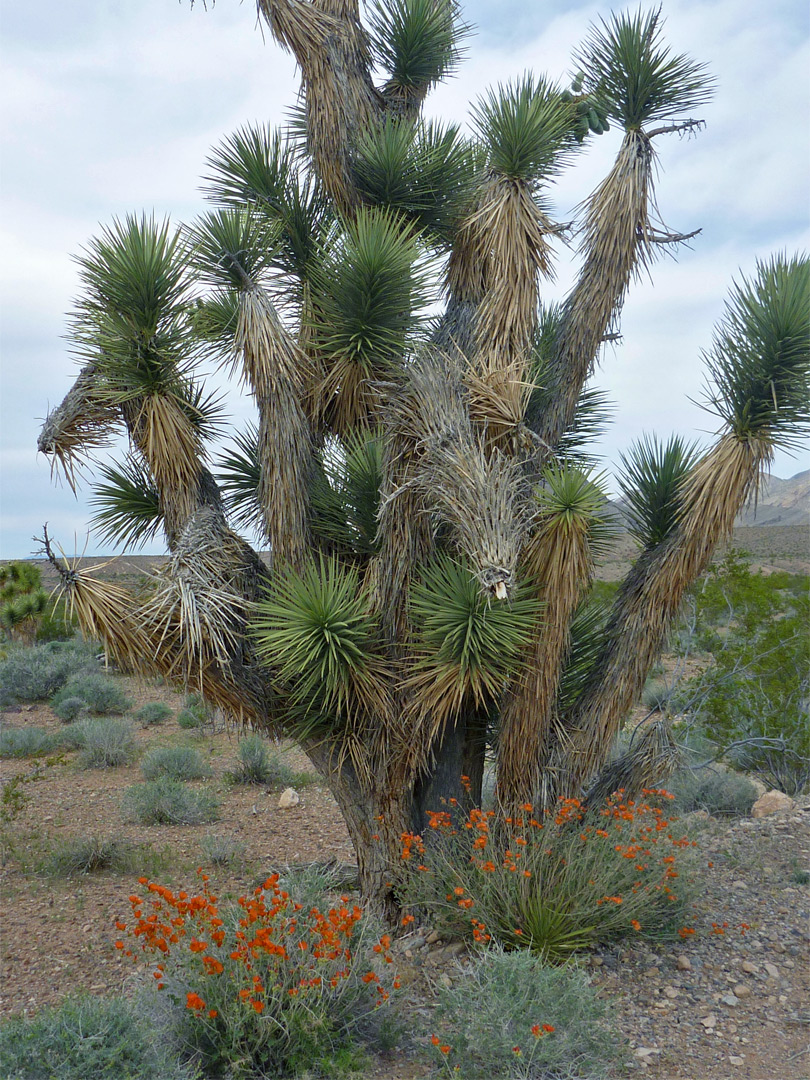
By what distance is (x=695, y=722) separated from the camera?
36.8 ft

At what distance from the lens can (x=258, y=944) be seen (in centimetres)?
396

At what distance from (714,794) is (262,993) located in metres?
7.16

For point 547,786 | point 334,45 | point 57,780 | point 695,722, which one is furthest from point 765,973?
point 57,780

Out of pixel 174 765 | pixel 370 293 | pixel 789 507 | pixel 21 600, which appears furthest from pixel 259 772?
pixel 789 507

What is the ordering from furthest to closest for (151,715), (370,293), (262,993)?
(151,715) < (370,293) < (262,993)

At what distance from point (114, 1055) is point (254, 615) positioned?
119 inches

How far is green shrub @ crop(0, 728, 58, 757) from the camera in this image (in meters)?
12.8

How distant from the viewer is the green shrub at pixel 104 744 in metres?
12.3

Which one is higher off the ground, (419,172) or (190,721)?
(419,172)

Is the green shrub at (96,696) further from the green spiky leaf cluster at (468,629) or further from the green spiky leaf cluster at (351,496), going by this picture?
the green spiky leaf cluster at (468,629)

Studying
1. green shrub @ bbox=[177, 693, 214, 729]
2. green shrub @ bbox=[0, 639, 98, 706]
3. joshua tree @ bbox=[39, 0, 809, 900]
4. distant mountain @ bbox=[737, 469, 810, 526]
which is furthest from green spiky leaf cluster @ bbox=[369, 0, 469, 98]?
distant mountain @ bbox=[737, 469, 810, 526]

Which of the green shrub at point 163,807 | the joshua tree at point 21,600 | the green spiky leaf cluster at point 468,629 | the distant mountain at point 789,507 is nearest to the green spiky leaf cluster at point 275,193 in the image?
the green spiky leaf cluster at point 468,629

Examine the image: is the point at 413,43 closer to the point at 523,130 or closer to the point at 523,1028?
the point at 523,130

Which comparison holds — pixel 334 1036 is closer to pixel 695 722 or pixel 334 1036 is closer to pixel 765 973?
pixel 765 973
